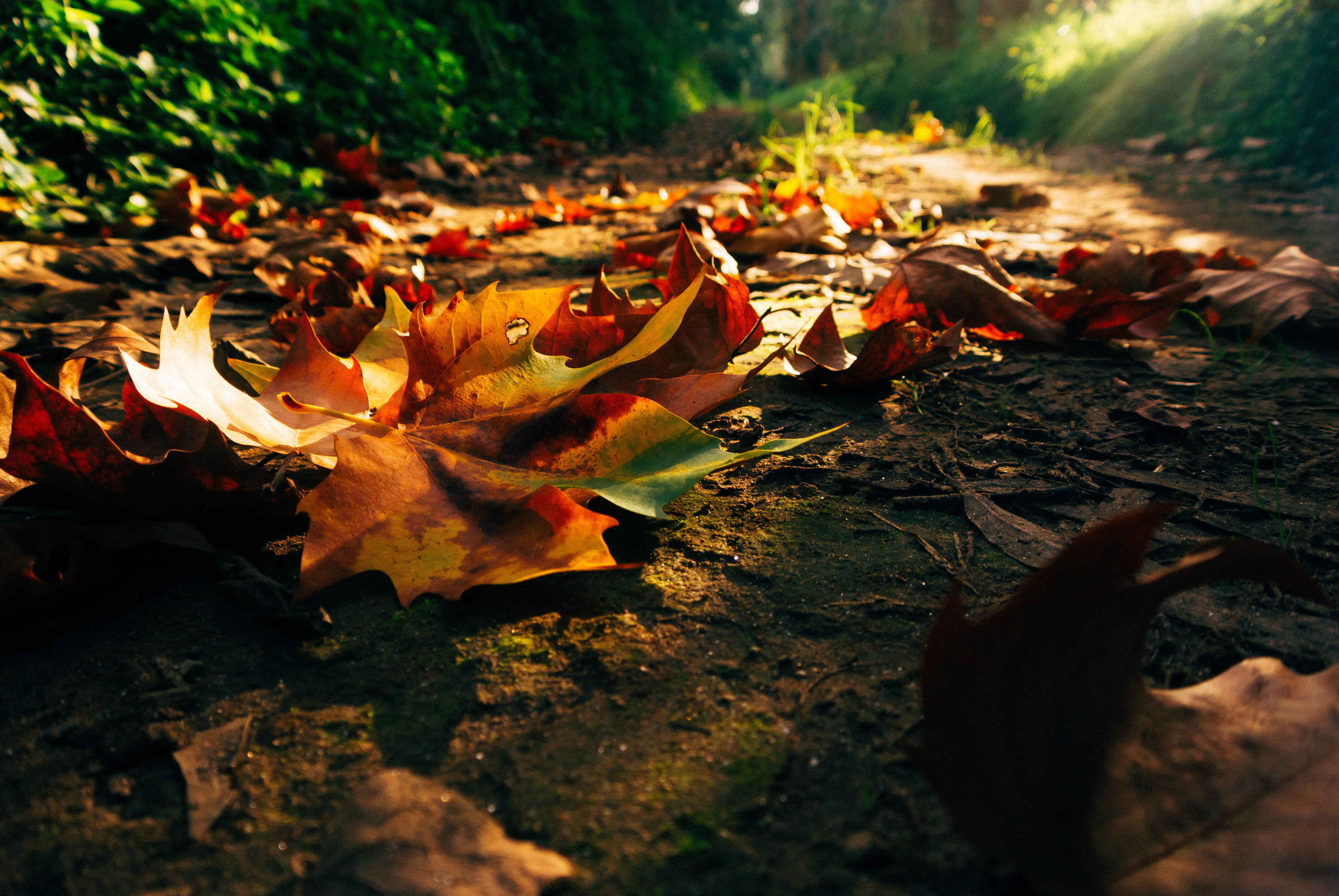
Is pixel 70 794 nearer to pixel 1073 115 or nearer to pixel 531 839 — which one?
pixel 531 839

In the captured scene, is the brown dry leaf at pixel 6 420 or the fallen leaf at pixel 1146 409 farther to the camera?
the fallen leaf at pixel 1146 409

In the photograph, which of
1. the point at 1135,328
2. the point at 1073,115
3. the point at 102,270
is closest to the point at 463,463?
the point at 1135,328

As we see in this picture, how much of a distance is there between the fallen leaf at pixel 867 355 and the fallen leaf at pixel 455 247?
1.60 metres

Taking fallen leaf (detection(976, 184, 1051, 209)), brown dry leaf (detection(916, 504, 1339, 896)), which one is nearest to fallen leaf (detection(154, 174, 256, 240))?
brown dry leaf (detection(916, 504, 1339, 896))

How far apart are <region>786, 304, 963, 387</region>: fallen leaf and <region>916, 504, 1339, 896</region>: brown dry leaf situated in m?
0.74

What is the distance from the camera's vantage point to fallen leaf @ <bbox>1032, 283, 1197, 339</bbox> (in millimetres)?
1399

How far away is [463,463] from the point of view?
0.77 metres

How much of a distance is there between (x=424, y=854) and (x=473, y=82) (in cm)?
677

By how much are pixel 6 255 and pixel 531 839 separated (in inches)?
92.1

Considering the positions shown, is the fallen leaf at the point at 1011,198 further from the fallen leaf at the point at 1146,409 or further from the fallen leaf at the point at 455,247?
the fallen leaf at the point at 1146,409

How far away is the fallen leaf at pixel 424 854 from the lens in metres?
0.46

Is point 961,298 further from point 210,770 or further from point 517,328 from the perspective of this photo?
point 210,770

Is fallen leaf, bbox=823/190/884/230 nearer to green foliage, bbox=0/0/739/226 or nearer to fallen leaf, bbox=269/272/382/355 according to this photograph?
fallen leaf, bbox=269/272/382/355

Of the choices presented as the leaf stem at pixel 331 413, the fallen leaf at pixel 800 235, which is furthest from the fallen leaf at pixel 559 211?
the leaf stem at pixel 331 413
